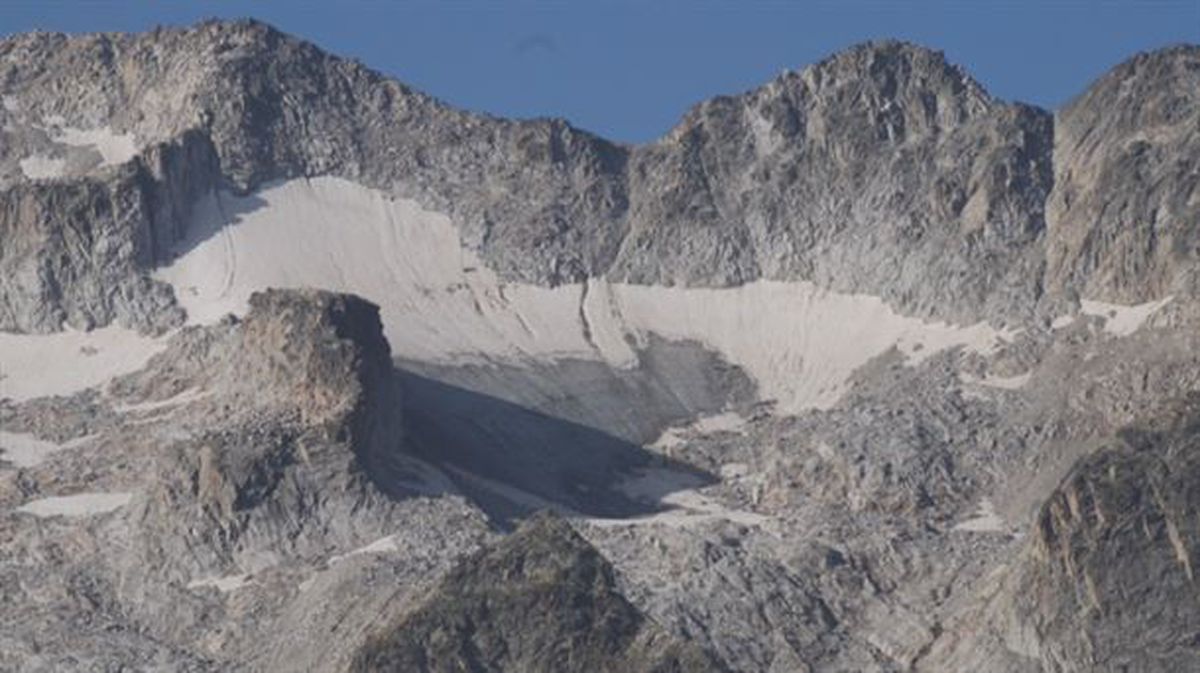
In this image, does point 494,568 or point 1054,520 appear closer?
point 494,568

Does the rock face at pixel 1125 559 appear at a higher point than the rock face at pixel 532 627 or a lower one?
higher

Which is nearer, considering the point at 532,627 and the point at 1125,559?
the point at 532,627

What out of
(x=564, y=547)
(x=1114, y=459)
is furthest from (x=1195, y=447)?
(x=564, y=547)

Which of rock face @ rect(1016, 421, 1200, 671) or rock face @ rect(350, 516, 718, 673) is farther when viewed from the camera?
rock face @ rect(1016, 421, 1200, 671)

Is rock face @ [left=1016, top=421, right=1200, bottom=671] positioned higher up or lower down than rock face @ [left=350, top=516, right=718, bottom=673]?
higher up

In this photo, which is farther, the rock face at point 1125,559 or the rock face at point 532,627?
the rock face at point 1125,559

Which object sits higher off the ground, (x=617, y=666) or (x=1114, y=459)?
(x=1114, y=459)

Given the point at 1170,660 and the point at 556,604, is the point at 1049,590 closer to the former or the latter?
the point at 1170,660

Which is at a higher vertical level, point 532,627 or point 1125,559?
point 1125,559
